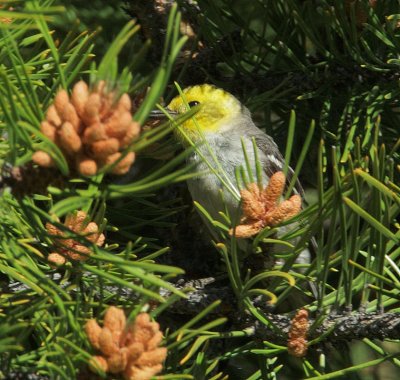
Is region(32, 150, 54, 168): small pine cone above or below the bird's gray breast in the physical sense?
above

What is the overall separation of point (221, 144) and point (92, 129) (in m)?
1.79

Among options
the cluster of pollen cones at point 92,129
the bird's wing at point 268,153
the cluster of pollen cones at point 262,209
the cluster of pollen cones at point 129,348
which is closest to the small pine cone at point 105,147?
the cluster of pollen cones at point 92,129

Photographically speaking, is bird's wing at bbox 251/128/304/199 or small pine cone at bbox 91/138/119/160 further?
bird's wing at bbox 251/128/304/199

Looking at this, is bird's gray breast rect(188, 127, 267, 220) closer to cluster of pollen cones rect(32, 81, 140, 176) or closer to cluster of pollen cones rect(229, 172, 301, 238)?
cluster of pollen cones rect(229, 172, 301, 238)

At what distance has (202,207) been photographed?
1418mm

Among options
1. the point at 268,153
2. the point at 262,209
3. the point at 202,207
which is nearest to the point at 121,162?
the point at 262,209

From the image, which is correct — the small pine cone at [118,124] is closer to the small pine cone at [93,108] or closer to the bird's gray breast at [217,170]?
the small pine cone at [93,108]

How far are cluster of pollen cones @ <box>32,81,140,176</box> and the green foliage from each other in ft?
0.06

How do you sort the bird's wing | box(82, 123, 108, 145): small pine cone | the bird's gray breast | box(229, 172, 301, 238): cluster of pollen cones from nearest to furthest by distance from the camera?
box(82, 123, 108, 145): small pine cone < box(229, 172, 301, 238): cluster of pollen cones < the bird's gray breast < the bird's wing

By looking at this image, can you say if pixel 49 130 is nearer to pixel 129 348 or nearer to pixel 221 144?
pixel 129 348

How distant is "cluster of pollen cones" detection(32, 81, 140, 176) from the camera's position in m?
0.85

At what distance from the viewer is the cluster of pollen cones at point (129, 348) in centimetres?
91

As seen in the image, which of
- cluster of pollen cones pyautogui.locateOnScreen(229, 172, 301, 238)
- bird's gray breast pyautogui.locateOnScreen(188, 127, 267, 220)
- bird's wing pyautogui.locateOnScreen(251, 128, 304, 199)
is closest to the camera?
cluster of pollen cones pyautogui.locateOnScreen(229, 172, 301, 238)

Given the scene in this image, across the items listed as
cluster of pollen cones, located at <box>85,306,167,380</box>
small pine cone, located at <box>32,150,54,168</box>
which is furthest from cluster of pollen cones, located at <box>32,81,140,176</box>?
cluster of pollen cones, located at <box>85,306,167,380</box>
